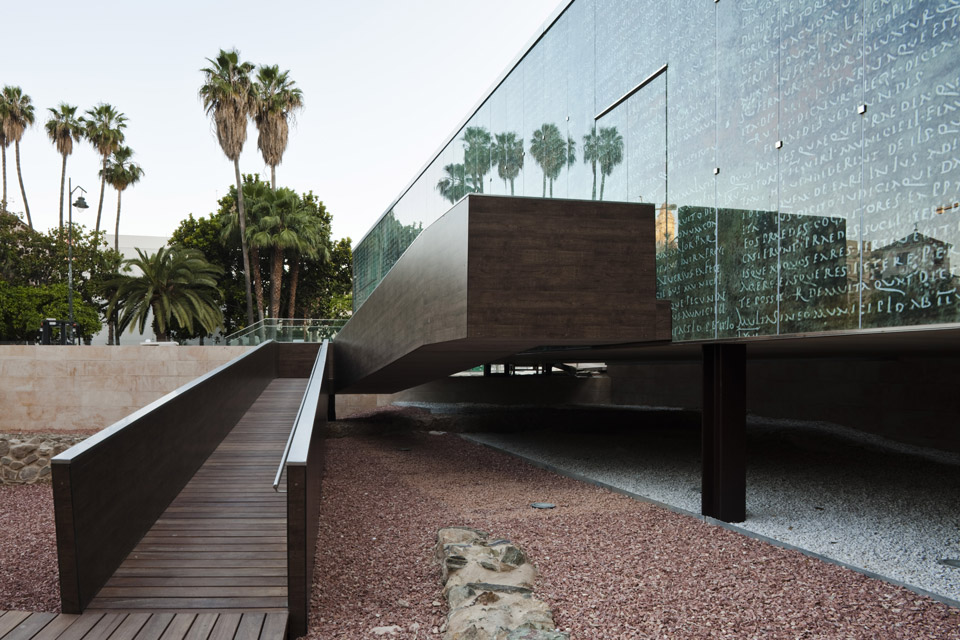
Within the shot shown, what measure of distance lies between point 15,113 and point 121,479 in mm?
46908

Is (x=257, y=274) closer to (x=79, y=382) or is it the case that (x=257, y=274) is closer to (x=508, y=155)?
(x=79, y=382)

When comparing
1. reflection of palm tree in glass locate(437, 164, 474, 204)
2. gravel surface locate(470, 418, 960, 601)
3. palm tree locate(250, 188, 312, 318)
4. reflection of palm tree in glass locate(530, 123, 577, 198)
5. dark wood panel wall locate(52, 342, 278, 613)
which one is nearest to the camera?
dark wood panel wall locate(52, 342, 278, 613)

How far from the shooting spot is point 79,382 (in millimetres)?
18078

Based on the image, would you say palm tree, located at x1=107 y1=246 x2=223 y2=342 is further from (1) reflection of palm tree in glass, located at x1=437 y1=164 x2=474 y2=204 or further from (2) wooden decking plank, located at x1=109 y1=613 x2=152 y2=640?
(2) wooden decking plank, located at x1=109 y1=613 x2=152 y2=640

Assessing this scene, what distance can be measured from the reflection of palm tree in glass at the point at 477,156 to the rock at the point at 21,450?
8.97 metres

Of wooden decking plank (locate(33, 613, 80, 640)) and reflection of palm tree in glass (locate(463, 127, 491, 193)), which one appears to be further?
reflection of palm tree in glass (locate(463, 127, 491, 193))

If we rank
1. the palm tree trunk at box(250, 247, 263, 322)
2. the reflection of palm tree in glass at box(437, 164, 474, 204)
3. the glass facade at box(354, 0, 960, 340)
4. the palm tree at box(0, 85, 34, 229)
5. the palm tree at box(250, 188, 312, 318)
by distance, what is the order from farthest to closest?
the palm tree at box(0, 85, 34, 229) → the palm tree trunk at box(250, 247, 263, 322) → the palm tree at box(250, 188, 312, 318) → the reflection of palm tree in glass at box(437, 164, 474, 204) → the glass facade at box(354, 0, 960, 340)

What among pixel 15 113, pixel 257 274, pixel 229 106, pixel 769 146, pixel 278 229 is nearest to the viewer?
pixel 769 146

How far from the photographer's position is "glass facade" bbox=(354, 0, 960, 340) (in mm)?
4453

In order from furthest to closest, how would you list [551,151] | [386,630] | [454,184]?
[454,184] < [551,151] < [386,630]

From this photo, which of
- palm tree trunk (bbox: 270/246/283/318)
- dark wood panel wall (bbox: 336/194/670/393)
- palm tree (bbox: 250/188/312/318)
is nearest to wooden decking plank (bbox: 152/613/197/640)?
dark wood panel wall (bbox: 336/194/670/393)

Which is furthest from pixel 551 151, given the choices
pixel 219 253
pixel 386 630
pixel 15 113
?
pixel 15 113

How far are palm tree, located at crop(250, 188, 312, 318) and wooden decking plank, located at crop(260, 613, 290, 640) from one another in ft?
92.0

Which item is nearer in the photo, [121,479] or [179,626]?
[179,626]
